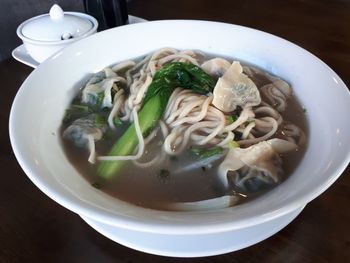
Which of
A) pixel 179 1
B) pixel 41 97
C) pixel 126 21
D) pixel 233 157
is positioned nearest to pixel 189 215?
pixel 233 157

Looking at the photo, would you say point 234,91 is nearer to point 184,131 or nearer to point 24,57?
point 184,131

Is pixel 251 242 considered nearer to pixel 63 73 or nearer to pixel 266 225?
pixel 266 225

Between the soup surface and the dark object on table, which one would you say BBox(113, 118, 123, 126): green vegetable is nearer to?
the soup surface

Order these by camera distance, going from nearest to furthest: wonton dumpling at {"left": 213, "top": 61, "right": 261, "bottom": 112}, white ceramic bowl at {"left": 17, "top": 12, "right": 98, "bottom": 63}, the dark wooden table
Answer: the dark wooden table < wonton dumpling at {"left": 213, "top": 61, "right": 261, "bottom": 112} < white ceramic bowl at {"left": 17, "top": 12, "right": 98, "bottom": 63}

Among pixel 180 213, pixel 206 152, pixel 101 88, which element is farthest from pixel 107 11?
pixel 180 213

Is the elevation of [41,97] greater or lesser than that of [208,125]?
greater

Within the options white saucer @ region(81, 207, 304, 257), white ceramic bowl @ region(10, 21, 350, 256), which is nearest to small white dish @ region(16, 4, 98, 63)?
white ceramic bowl @ region(10, 21, 350, 256)

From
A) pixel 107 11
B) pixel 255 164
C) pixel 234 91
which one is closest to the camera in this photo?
pixel 255 164
